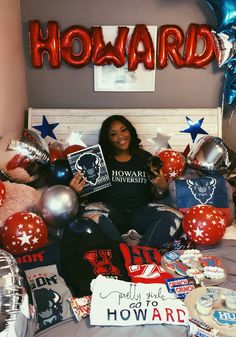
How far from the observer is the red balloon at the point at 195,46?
8.93 feet

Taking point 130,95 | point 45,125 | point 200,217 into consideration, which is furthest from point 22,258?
point 130,95

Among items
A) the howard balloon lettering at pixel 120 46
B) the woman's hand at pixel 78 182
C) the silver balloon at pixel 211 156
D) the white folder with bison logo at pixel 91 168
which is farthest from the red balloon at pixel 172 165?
the howard balloon lettering at pixel 120 46

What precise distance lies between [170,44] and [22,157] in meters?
1.38

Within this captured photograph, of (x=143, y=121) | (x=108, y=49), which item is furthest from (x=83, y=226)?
(x=108, y=49)

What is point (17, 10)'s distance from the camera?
2.67 metres

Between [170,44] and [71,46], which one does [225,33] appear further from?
[71,46]

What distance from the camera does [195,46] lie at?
2750 mm

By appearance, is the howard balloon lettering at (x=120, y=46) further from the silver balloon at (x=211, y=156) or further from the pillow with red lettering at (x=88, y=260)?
the pillow with red lettering at (x=88, y=260)

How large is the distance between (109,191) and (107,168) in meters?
0.15

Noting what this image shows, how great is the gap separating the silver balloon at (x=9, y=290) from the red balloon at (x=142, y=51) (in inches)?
73.8

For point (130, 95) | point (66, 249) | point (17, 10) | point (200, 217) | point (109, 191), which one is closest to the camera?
point (66, 249)

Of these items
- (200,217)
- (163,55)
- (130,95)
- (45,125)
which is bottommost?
(200,217)

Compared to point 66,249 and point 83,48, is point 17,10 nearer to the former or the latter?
point 83,48

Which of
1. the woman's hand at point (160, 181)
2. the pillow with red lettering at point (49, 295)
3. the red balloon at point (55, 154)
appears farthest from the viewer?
the red balloon at point (55, 154)
